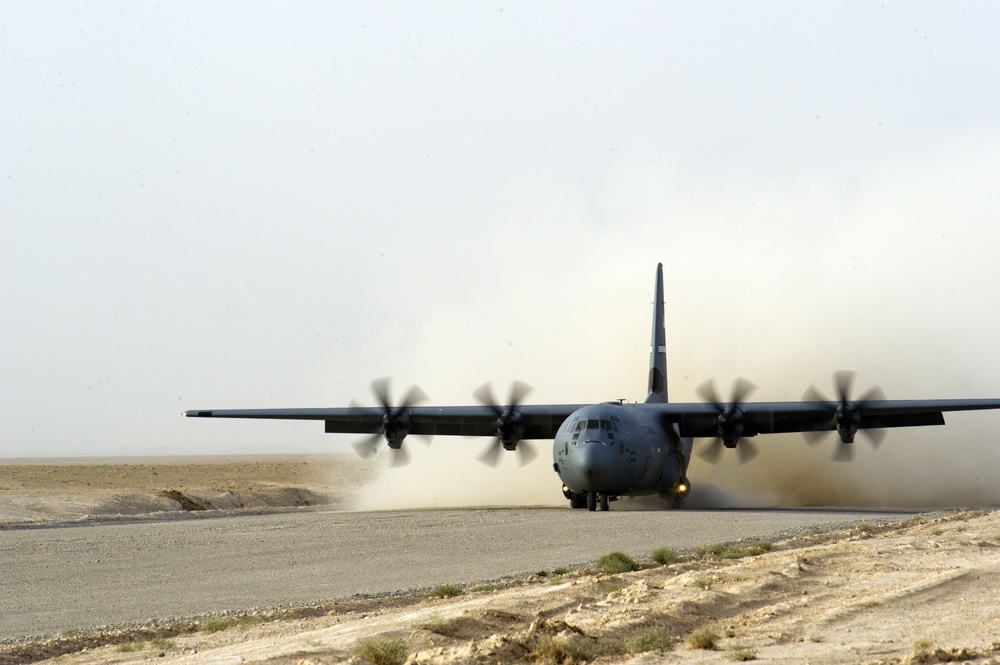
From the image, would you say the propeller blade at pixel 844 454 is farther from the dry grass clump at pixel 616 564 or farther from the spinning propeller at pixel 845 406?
the dry grass clump at pixel 616 564

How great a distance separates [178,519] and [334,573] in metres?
18.1

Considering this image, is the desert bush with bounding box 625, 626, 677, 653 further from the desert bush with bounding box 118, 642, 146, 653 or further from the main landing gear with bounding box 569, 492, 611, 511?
the main landing gear with bounding box 569, 492, 611, 511

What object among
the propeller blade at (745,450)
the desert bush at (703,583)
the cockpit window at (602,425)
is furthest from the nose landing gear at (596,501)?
the desert bush at (703,583)

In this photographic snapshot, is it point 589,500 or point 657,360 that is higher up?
point 657,360

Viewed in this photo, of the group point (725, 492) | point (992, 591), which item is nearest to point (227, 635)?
point (992, 591)

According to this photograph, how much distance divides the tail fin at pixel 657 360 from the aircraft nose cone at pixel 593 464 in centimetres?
893

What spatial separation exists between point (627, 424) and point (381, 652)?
79.4 feet

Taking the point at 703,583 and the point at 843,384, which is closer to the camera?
the point at 703,583

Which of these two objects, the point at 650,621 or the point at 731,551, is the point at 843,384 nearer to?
the point at 731,551

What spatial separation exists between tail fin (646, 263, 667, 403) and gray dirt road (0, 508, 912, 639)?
31.2 feet

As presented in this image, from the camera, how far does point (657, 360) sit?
1747 inches

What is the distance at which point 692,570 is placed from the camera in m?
18.4

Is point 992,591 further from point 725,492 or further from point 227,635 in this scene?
point 725,492

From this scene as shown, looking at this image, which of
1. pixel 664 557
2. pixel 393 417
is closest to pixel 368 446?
pixel 393 417
